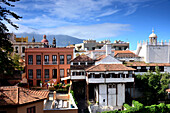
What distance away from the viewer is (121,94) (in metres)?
31.7

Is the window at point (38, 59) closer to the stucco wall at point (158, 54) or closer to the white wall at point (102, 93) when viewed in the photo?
the white wall at point (102, 93)

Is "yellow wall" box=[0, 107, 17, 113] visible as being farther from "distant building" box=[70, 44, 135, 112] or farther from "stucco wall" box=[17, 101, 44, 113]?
"distant building" box=[70, 44, 135, 112]

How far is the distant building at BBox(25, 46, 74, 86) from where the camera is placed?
132 ft

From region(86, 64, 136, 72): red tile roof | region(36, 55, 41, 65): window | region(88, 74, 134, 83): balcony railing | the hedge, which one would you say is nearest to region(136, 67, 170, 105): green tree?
the hedge

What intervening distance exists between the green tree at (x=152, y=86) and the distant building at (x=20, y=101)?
22.4 m

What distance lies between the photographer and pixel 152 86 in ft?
108

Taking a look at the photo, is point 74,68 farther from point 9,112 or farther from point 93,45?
point 93,45

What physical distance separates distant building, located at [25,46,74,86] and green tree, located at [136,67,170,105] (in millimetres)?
17610

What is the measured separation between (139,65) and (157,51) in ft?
24.4

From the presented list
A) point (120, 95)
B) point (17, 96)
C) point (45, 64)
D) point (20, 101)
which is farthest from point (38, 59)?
point (20, 101)

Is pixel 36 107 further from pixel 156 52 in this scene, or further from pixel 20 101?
pixel 156 52

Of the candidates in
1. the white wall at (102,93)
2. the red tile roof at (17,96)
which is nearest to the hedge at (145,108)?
the white wall at (102,93)

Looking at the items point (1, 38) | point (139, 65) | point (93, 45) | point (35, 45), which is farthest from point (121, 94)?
point (93, 45)

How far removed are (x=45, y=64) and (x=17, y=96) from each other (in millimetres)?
24894
